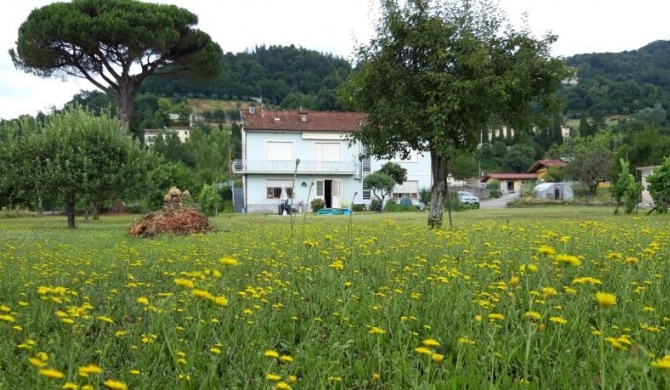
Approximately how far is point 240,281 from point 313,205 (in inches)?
1122

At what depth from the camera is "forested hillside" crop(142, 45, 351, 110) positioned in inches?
3376

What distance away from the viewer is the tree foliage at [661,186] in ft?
65.1

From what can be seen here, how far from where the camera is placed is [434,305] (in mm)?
3541

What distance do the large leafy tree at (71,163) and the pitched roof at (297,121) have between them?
59.3ft

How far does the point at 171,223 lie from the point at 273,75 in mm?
82346

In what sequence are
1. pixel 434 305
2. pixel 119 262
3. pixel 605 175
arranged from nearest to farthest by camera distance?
pixel 434 305
pixel 119 262
pixel 605 175

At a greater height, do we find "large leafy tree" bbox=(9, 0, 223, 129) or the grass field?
"large leafy tree" bbox=(9, 0, 223, 129)

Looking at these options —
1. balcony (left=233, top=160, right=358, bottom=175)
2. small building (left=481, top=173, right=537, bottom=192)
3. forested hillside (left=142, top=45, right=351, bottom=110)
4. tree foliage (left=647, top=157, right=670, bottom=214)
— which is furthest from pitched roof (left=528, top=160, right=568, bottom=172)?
tree foliage (left=647, top=157, right=670, bottom=214)

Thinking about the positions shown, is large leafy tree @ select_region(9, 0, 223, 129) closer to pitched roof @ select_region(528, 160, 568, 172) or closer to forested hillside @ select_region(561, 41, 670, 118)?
pitched roof @ select_region(528, 160, 568, 172)

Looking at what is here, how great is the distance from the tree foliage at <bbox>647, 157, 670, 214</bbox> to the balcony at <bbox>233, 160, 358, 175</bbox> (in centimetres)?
2037

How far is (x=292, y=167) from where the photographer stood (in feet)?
120

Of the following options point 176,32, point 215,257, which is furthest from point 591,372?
point 176,32

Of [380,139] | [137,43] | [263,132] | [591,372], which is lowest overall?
[591,372]

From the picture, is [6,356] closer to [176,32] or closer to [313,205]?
[176,32]
